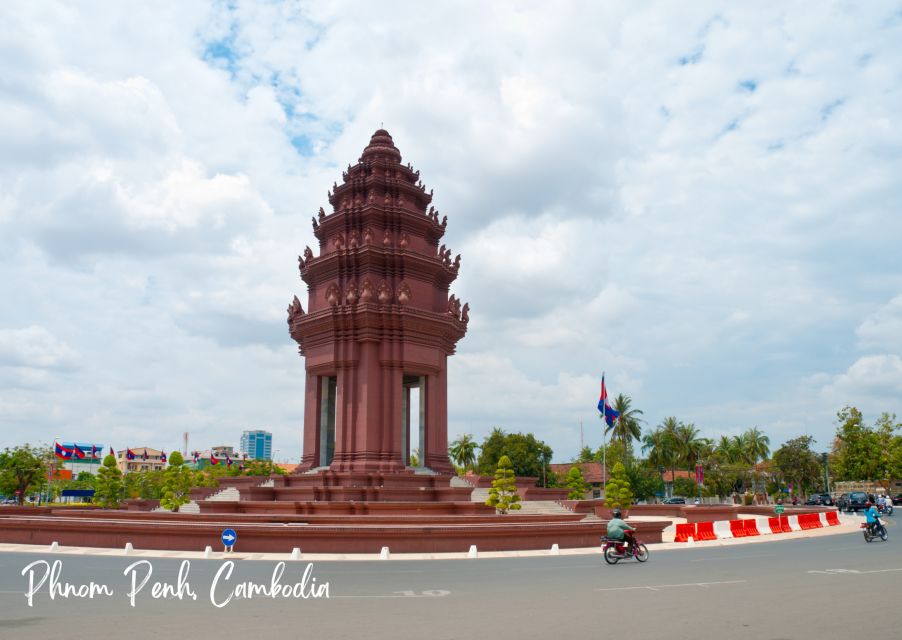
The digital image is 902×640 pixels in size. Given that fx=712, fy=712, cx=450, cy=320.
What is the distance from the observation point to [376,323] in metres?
36.1

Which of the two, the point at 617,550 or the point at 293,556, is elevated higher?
the point at 617,550

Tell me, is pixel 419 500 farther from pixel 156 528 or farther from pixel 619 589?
pixel 619 589

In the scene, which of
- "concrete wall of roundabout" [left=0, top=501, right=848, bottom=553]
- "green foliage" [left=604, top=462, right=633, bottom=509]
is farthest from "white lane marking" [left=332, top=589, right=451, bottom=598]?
"green foliage" [left=604, top=462, right=633, bottom=509]

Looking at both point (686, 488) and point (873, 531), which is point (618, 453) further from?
point (873, 531)

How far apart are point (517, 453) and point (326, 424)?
47.9 meters

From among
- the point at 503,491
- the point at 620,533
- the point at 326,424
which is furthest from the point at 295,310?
the point at 620,533

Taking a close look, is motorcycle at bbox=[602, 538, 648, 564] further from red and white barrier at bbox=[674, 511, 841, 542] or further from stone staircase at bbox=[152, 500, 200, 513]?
stone staircase at bbox=[152, 500, 200, 513]

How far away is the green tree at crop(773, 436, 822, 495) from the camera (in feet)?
296

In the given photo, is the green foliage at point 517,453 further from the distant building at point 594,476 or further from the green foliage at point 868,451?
the green foliage at point 868,451

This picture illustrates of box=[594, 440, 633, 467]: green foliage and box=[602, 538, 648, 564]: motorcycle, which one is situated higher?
box=[594, 440, 633, 467]: green foliage

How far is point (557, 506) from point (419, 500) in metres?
7.69

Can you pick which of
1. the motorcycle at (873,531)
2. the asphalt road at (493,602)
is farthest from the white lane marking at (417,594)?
the motorcycle at (873,531)

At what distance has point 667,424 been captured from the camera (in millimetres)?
91562

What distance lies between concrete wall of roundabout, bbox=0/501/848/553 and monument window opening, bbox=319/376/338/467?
966 centimetres
